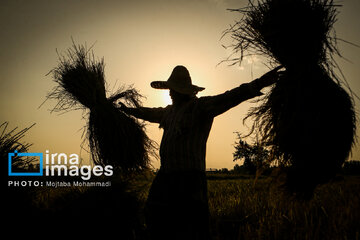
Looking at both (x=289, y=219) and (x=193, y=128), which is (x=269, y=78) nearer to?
(x=193, y=128)

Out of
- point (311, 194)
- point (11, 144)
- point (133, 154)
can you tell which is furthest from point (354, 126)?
point (11, 144)

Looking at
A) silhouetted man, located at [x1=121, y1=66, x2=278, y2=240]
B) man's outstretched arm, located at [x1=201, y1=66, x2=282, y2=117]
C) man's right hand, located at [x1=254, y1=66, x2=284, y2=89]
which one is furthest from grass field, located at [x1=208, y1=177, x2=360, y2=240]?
man's right hand, located at [x1=254, y1=66, x2=284, y2=89]

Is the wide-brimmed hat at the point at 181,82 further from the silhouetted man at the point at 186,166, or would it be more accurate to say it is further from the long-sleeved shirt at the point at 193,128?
the long-sleeved shirt at the point at 193,128

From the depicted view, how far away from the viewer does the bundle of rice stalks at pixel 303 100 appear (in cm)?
165

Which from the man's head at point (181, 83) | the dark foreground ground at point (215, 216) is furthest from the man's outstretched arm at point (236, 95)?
the dark foreground ground at point (215, 216)

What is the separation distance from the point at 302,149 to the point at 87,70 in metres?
3.25

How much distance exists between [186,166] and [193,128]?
1.20ft

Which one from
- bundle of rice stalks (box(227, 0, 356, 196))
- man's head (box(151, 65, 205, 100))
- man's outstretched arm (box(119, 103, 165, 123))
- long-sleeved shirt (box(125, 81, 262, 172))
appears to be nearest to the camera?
bundle of rice stalks (box(227, 0, 356, 196))

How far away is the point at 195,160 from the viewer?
82.5 inches

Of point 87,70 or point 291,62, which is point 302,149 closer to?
point 291,62

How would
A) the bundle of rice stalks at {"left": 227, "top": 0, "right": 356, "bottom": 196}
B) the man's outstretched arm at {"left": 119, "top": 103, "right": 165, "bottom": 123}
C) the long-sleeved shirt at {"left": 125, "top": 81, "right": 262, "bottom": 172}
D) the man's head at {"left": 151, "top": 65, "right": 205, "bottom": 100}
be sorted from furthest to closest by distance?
the man's outstretched arm at {"left": 119, "top": 103, "right": 165, "bottom": 123} → the man's head at {"left": 151, "top": 65, "right": 205, "bottom": 100} → the long-sleeved shirt at {"left": 125, "top": 81, "right": 262, "bottom": 172} → the bundle of rice stalks at {"left": 227, "top": 0, "right": 356, "bottom": 196}

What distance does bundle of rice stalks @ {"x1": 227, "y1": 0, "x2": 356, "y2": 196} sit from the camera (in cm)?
165

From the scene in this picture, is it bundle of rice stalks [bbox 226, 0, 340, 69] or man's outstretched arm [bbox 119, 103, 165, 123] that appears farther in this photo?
man's outstretched arm [bbox 119, 103, 165, 123]

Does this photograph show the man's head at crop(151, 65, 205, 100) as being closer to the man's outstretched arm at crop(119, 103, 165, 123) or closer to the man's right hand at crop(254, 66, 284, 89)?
the man's outstretched arm at crop(119, 103, 165, 123)
